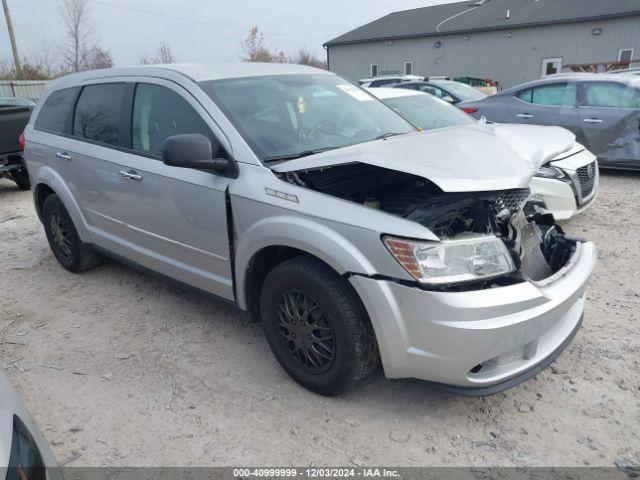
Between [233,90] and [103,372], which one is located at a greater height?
[233,90]

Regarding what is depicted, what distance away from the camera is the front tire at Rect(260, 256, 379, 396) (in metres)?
2.56

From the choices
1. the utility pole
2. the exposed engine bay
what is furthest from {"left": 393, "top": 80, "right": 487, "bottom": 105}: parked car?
the utility pole

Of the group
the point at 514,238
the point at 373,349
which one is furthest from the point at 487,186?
the point at 373,349

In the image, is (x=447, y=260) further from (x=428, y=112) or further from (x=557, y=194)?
(x=428, y=112)

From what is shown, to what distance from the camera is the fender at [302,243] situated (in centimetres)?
246

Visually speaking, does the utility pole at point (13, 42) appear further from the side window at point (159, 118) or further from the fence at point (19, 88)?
the side window at point (159, 118)

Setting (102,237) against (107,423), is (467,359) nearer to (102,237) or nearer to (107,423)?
(107,423)

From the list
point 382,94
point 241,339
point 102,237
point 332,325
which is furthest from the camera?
point 382,94

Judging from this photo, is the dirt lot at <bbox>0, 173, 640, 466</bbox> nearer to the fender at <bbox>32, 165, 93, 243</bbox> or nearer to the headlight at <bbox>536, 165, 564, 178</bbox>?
the fender at <bbox>32, 165, 93, 243</bbox>

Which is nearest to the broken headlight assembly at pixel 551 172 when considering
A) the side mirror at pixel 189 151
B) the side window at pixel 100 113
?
the side mirror at pixel 189 151

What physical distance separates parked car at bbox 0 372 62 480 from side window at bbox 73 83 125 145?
2.55m

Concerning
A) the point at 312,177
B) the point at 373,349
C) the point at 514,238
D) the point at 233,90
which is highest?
the point at 233,90

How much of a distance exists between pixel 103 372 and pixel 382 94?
5.06 meters

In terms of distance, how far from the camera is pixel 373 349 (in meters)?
2.66
